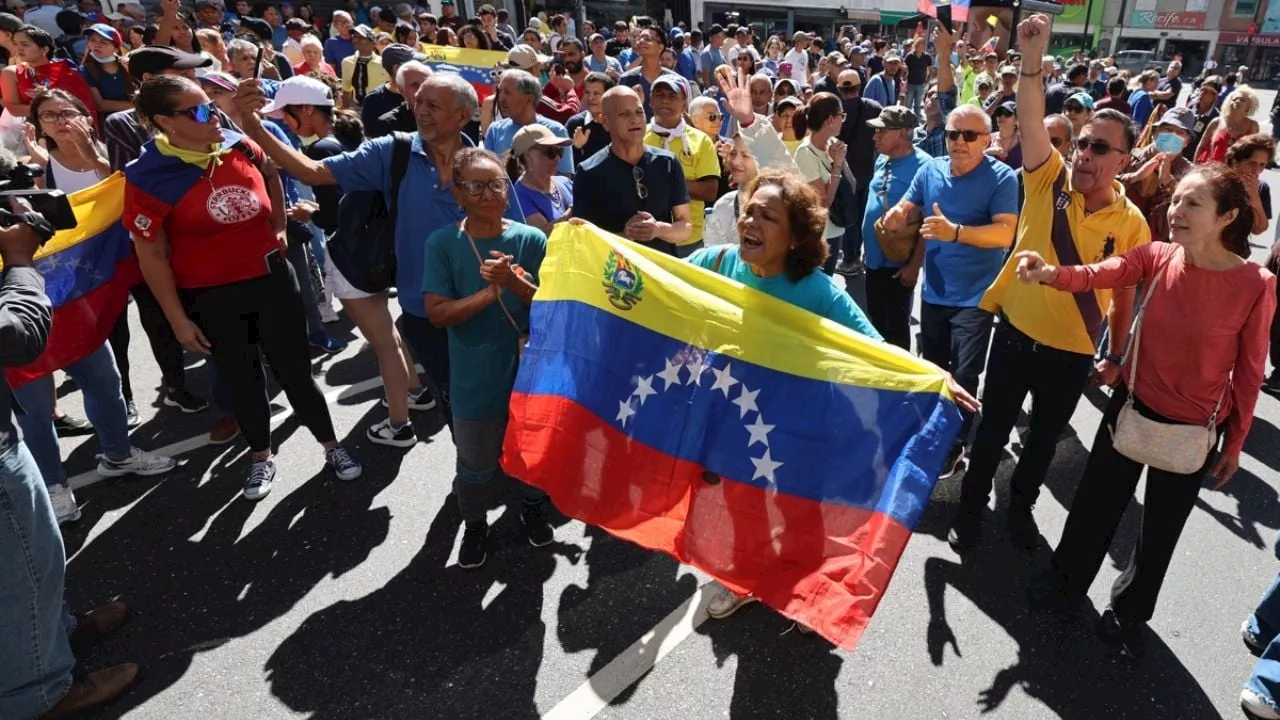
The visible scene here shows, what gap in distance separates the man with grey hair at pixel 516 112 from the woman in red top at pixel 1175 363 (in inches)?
145

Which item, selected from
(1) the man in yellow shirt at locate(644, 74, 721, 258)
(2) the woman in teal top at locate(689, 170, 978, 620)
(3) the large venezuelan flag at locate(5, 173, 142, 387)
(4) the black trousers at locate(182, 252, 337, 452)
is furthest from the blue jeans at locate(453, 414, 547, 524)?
(3) the large venezuelan flag at locate(5, 173, 142, 387)

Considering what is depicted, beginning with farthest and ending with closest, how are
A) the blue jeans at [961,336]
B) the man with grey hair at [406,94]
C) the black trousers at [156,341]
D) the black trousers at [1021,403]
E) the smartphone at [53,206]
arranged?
the man with grey hair at [406,94]
the black trousers at [156,341]
the blue jeans at [961,336]
the black trousers at [1021,403]
the smartphone at [53,206]

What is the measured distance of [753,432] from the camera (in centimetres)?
279

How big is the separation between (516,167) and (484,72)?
215 inches

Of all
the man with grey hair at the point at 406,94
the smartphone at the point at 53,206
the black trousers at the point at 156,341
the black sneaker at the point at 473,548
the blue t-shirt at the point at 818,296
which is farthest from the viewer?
the man with grey hair at the point at 406,94

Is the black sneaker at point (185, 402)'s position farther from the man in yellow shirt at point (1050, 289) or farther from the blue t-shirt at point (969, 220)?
the man in yellow shirt at point (1050, 289)

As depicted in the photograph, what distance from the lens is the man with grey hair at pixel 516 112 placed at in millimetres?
5465

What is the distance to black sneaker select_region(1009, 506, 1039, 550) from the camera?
3.75 metres

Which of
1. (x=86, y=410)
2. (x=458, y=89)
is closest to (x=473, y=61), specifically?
(x=458, y=89)

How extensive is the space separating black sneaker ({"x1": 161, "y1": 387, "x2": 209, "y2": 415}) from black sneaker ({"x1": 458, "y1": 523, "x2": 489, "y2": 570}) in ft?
9.31

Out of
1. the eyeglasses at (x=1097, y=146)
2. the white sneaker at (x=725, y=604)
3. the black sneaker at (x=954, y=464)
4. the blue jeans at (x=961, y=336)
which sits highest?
the eyeglasses at (x=1097, y=146)

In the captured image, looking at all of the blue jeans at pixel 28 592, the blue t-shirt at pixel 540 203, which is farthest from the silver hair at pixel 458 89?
the blue jeans at pixel 28 592

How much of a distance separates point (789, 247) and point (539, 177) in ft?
6.77

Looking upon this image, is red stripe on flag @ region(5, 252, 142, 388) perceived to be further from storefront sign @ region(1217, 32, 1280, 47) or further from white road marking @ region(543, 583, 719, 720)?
storefront sign @ region(1217, 32, 1280, 47)
